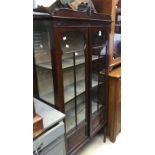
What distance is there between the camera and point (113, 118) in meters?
2.06

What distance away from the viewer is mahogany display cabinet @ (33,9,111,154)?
1226 mm

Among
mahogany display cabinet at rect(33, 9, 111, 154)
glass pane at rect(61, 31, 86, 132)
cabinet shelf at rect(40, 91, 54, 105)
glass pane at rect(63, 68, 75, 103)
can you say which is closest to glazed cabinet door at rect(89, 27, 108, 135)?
mahogany display cabinet at rect(33, 9, 111, 154)

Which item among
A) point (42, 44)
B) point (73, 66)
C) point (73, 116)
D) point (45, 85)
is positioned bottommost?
point (73, 116)

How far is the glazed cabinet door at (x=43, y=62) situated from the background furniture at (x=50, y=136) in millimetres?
270

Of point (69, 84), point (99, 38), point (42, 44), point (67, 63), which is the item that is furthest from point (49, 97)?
point (99, 38)

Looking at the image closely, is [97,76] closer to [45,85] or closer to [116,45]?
[116,45]

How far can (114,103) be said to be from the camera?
6.54 ft

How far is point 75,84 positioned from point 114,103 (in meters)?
0.65

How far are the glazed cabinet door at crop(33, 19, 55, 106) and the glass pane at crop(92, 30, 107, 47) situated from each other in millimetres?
505

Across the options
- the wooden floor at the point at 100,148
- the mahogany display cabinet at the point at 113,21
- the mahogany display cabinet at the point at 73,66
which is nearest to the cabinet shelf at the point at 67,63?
the mahogany display cabinet at the point at 73,66
